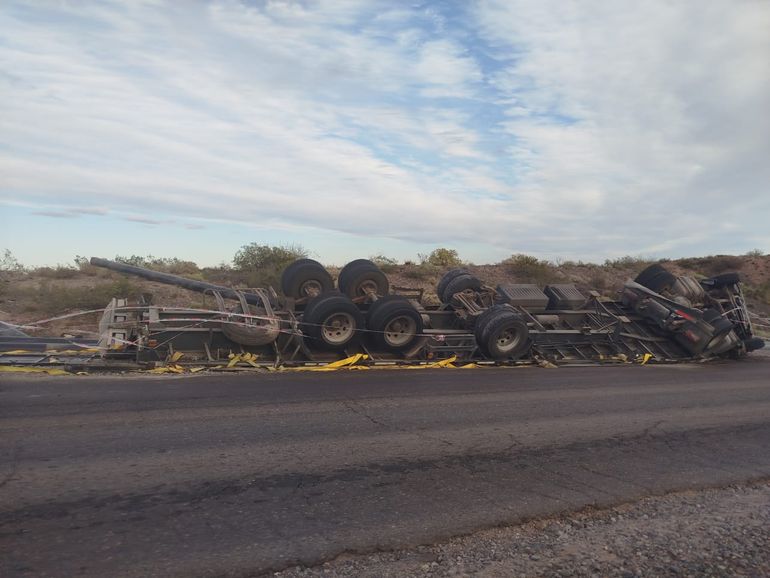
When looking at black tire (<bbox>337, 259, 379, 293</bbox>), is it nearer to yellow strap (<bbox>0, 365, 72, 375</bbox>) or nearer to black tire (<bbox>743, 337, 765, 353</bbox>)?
yellow strap (<bbox>0, 365, 72, 375</bbox>)

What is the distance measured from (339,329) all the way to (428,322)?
2299 millimetres

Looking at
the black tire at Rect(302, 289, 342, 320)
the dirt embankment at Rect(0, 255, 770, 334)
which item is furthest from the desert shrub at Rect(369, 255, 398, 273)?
the black tire at Rect(302, 289, 342, 320)

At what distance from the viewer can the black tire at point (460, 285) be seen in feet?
41.7

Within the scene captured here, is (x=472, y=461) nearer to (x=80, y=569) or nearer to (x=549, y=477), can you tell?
(x=549, y=477)

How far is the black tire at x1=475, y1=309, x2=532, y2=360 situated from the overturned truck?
2cm

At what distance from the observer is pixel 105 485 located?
438 centimetres

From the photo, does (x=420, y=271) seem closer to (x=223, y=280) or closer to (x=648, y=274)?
(x=223, y=280)

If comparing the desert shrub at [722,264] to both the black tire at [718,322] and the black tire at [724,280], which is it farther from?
the black tire at [718,322]

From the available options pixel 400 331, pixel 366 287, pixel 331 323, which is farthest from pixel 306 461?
pixel 366 287

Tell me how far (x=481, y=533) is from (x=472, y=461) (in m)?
1.48

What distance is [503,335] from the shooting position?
1134 centimetres

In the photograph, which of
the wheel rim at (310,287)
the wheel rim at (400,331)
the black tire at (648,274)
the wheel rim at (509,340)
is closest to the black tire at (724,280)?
the black tire at (648,274)

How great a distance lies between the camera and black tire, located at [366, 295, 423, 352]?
10484 mm

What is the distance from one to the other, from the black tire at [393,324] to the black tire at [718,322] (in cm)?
703
